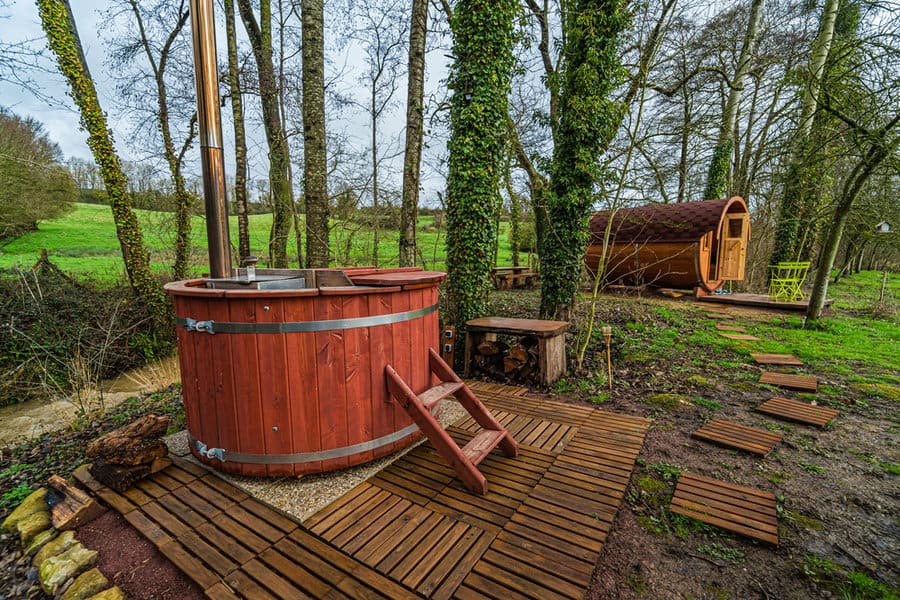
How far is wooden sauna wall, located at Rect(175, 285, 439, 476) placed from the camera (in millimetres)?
2377

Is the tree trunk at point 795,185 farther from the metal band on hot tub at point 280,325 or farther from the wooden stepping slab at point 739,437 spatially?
the metal band on hot tub at point 280,325

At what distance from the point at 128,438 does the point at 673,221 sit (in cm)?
1060

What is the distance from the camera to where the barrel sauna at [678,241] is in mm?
8828

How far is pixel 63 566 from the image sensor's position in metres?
1.90

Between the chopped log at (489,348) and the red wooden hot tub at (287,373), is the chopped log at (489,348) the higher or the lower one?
the lower one

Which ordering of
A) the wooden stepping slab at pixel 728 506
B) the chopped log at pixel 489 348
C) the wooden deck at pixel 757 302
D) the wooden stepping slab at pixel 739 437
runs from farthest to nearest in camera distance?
the wooden deck at pixel 757 302
the chopped log at pixel 489 348
the wooden stepping slab at pixel 739 437
the wooden stepping slab at pixel 728 506

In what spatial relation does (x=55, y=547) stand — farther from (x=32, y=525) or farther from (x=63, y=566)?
(x=32, y=525)

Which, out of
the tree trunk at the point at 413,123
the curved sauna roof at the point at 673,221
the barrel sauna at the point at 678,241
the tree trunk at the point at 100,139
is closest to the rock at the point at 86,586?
the tree trunk at the point at 413,123

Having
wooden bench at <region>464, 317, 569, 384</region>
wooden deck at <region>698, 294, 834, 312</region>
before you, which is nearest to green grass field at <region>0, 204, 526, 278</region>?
wooden bench at <region>464, 317, 569, 384</region>

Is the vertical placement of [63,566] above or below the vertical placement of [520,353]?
below

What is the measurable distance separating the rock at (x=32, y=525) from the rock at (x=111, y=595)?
928 millimetres

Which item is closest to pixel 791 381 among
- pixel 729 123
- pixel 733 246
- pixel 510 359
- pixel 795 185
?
pixel 510 359

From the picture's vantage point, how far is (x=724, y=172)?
35.8 ft

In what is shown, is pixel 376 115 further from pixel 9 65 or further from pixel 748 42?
pixel 748 42
